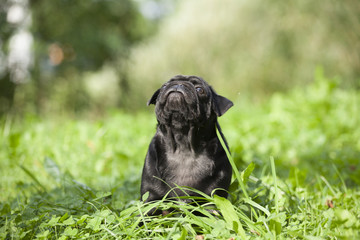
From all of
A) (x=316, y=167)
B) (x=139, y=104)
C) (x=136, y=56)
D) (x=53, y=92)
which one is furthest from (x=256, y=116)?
(x=53, y=92)

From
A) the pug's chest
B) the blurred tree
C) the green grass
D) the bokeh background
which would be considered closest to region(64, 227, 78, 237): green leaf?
the green grass

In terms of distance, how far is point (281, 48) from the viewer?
8852 mm

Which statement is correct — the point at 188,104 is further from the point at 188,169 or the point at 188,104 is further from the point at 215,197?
the point at 215,197

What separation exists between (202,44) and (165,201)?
7.94 m

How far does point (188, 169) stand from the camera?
7.09 ft

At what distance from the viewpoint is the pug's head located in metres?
2.12

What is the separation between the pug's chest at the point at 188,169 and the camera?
6.97 feet

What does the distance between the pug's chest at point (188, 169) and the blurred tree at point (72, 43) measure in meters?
7.62

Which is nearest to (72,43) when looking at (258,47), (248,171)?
(258,47)

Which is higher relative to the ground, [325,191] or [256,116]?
[325,191]

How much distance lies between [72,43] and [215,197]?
32.1 ft

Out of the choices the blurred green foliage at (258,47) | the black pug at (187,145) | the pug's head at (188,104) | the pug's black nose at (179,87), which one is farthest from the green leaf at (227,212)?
the blurred green foliage at (258,47)

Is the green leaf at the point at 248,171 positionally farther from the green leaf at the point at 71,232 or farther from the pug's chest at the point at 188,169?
the green leaf at the point at 71,232

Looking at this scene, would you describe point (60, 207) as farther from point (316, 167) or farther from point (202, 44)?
point (202, 44)
